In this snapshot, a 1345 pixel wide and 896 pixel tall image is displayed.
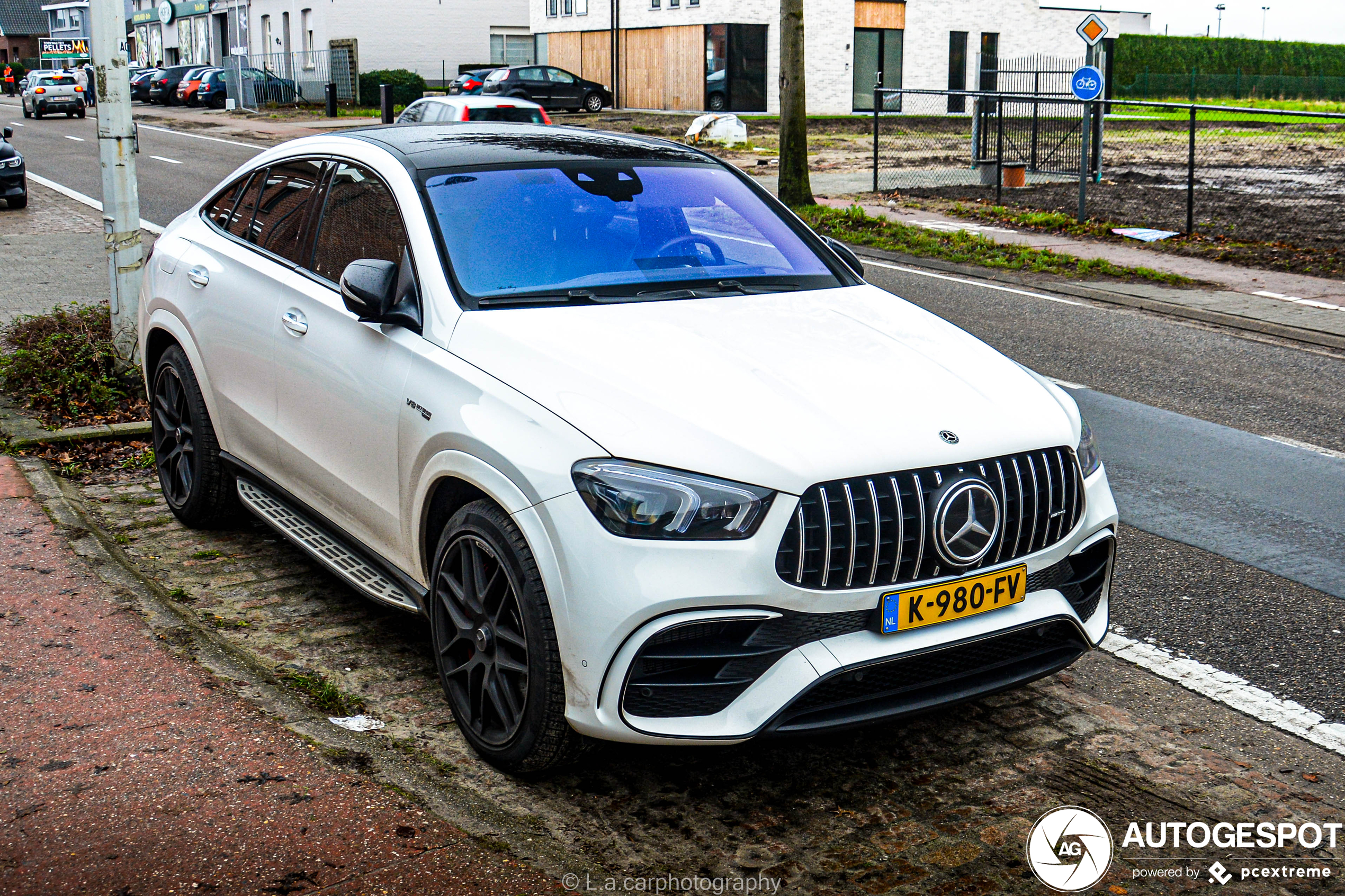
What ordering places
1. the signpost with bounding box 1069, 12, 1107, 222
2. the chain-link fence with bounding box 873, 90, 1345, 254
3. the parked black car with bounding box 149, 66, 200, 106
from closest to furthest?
the signpost with bounding box 1069, 12, 1107, 222, the chain-link fence with bounding box 873, 90, 1345, 254, the parked black car with bounding box 149, 66, 200, 106

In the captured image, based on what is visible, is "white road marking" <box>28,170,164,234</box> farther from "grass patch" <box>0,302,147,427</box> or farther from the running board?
the running board

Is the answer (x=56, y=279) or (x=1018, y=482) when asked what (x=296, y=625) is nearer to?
(x=1018, y=482)

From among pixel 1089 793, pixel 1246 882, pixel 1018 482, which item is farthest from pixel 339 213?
pixel 1246 882

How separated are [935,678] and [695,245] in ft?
6.17

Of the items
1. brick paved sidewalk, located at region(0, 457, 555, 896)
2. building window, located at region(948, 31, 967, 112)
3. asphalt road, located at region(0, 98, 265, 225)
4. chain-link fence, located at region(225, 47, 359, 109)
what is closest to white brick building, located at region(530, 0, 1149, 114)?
building window, located at region(948, 31, 967, 112)

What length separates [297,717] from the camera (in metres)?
3.87

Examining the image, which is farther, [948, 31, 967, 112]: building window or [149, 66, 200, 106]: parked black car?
[149, 66, 200, 106]: parked black car

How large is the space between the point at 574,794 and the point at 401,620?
1.50 meters

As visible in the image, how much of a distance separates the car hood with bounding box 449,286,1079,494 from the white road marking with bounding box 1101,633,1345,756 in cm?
114

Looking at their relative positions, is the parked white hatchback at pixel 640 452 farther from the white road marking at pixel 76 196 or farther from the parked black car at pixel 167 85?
the parked black car at pixel 167 85

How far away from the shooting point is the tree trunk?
18.7 metres

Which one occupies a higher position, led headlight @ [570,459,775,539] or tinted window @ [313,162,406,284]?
tinted window @ [313,162,406,284]

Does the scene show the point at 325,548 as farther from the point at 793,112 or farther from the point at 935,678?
the point at 793,112

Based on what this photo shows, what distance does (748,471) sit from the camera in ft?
10.3
